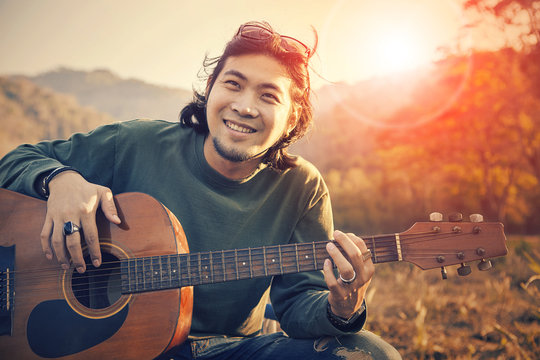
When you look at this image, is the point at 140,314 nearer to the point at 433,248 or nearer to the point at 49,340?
the point at 49,340

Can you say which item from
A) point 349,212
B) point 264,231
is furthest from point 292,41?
point 349,212

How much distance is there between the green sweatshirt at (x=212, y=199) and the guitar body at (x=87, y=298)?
38 centimetres

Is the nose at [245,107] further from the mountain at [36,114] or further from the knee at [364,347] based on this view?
the mountain at [36,114]

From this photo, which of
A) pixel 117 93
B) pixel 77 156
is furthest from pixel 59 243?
pixel 117 93

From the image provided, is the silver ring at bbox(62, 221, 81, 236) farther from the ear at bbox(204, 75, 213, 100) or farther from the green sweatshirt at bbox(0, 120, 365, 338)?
the ear at bbox(204, 75, 213, 100)

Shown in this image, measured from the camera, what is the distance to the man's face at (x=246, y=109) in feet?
7.72

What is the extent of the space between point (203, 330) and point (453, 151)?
15.8 meters

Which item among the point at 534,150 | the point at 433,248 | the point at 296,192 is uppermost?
the point at 534,150

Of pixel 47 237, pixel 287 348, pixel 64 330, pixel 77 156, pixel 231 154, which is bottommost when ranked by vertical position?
pixel 287 348

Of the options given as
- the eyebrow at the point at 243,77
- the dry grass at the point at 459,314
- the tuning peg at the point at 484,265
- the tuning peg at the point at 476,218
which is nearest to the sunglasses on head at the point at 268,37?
the eyebrow at the point at 243,77

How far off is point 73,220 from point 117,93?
43633mm

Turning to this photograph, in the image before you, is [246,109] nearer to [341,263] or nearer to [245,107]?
[245,107]

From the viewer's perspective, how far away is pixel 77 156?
7.97ft

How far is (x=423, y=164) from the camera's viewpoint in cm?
1636
